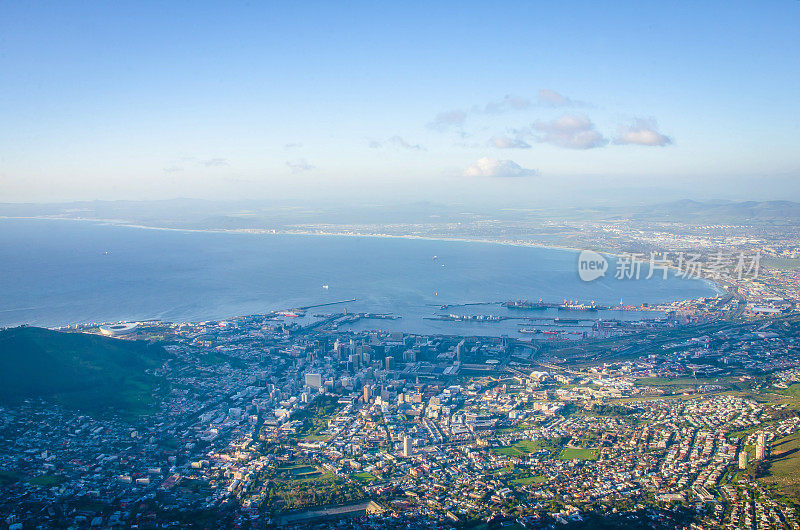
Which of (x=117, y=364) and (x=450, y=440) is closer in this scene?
(x=450, y=440)

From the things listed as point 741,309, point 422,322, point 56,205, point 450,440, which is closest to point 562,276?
point 741,309

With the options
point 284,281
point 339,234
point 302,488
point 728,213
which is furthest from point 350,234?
point 302,488

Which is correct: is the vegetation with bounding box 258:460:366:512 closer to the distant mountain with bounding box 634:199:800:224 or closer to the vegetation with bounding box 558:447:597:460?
the vegetation with bounding box 558:447:597:460

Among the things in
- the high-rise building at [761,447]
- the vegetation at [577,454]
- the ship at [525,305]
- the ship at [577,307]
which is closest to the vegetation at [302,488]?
the vegetation at [577,454]

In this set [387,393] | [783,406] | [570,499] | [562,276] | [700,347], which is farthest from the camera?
[562,276]

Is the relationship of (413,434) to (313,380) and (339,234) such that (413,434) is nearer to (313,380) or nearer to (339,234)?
(313,380)

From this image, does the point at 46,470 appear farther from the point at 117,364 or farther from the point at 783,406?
the point at 783,406
